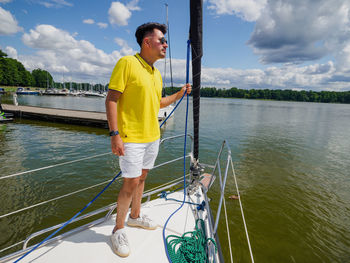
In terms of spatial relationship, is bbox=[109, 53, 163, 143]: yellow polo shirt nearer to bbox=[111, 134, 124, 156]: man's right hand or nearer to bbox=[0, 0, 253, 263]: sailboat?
bbox=[111, 134, 124, 156]: man's right hand

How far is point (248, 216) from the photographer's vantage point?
5.40 m

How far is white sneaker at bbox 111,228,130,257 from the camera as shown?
1860mm

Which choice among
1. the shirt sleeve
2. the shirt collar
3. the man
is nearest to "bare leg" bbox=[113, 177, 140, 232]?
the man

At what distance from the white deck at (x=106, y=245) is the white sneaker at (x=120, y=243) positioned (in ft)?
0.15

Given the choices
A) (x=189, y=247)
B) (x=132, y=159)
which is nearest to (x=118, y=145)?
(x=132, y=159)

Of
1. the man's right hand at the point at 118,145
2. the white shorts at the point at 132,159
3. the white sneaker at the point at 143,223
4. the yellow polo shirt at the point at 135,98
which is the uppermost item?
the yellow polo shirt at the point at 135,98

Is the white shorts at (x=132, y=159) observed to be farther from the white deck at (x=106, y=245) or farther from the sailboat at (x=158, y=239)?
the white deck at (x=106, y=245)

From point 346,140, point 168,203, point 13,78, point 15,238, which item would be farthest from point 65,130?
point 13,78

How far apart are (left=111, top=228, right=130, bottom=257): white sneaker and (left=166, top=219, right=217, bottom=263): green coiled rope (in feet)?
1.54

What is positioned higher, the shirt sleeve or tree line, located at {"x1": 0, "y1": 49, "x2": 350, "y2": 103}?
tree line, located at {"x1": 0, "y1": 49, "x2": 350, "y2": 103}

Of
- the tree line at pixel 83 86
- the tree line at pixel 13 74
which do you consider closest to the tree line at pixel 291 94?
the tree line at pixel 83 86

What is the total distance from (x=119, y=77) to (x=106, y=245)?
6.00 ft

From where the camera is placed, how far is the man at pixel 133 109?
5.59 feet

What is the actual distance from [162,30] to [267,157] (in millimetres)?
10685
